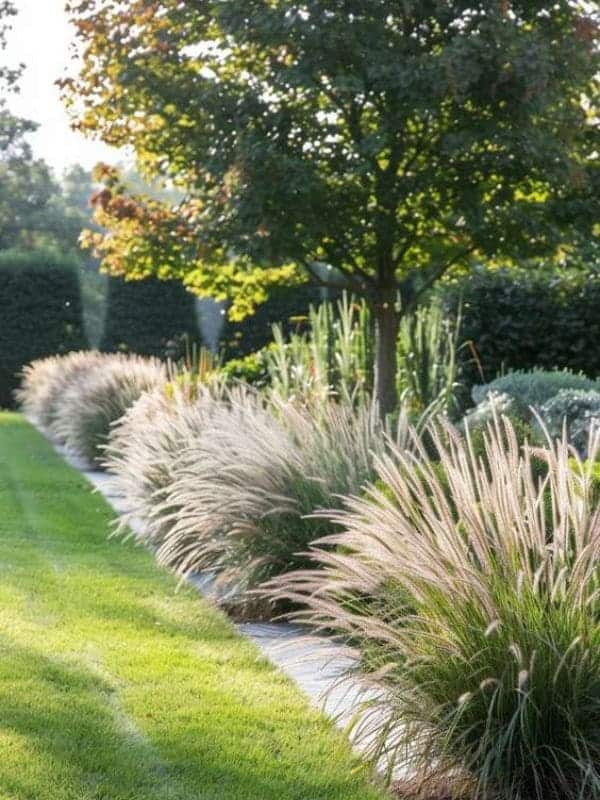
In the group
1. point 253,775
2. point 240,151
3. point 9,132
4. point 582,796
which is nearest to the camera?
point 582,796

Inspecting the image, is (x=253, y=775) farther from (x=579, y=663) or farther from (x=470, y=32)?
(x=470, y=32)

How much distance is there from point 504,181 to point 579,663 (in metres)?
7.52

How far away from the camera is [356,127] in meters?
11.0

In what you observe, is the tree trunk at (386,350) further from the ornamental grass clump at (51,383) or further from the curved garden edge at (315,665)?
the ornamental grass clump at (51,383)

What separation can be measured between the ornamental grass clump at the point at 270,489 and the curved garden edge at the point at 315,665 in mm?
242

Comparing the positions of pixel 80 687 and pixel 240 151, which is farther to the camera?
pixel 240 151

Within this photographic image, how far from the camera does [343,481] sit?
7.05 meters

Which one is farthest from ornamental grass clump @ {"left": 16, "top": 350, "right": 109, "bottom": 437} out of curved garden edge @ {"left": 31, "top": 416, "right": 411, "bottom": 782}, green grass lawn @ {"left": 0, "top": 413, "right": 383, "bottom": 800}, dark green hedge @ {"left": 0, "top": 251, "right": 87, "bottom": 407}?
curved garden edge @ {"left": 31, "top": 416, "right": 411, "bottom": 782}

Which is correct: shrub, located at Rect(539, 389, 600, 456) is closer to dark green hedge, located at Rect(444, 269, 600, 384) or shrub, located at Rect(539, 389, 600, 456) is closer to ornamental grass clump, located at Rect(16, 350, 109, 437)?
dark green hedge, located at Rect(444, 269, 600, 384)

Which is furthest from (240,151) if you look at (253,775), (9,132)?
(9,132)

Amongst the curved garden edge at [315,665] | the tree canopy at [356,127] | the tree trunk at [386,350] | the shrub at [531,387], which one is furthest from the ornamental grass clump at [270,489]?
the tree trunk at [386,350]

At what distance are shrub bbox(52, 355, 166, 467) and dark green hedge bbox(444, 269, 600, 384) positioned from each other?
3543 mm

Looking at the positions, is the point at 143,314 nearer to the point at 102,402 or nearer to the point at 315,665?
the point at 102,402

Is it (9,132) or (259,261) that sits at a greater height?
(9,132)
